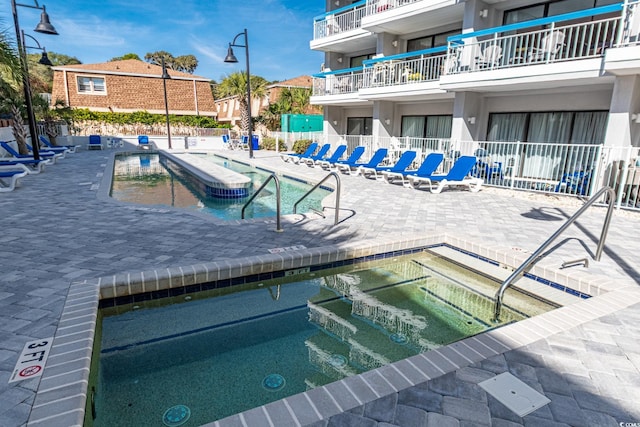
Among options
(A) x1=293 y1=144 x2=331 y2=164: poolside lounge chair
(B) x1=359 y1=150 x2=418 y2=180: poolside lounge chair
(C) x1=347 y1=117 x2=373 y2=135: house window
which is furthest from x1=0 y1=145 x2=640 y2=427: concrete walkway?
(C) x1=347 y1=117 x2=373 y2=135: house window

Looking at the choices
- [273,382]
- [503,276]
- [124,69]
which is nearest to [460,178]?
[503,276]

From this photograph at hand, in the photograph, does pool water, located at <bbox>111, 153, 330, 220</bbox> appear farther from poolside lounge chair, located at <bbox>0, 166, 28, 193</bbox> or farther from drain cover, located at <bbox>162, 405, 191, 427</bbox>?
drain cover, located at <bbox>162, 405, 191, 427</bbox>

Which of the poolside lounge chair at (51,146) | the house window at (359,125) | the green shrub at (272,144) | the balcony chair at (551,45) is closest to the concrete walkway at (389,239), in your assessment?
the balcony chair at (551,45)

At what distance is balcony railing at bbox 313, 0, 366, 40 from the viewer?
1755 centimetres

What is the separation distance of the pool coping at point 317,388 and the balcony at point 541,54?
6.83 m

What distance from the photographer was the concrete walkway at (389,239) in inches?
86.4

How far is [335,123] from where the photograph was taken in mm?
20297

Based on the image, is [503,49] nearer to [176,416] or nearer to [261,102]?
[176,416]

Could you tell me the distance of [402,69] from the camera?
14.6 meters

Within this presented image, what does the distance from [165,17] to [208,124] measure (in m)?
10.1

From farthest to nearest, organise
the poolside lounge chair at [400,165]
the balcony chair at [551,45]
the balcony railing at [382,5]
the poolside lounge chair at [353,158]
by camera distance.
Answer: the balcony railing at [382,5], the poolside lounge chair at [353,158], the poolside lounge chair at [400,165], the balcony chair at [551,45]

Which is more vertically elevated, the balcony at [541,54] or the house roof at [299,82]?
the house roof at [299,82]

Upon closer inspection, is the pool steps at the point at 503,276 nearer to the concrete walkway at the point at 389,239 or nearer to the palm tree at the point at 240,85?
the concrete walkway at the point at 389,239

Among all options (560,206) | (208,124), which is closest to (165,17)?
(208,124)
